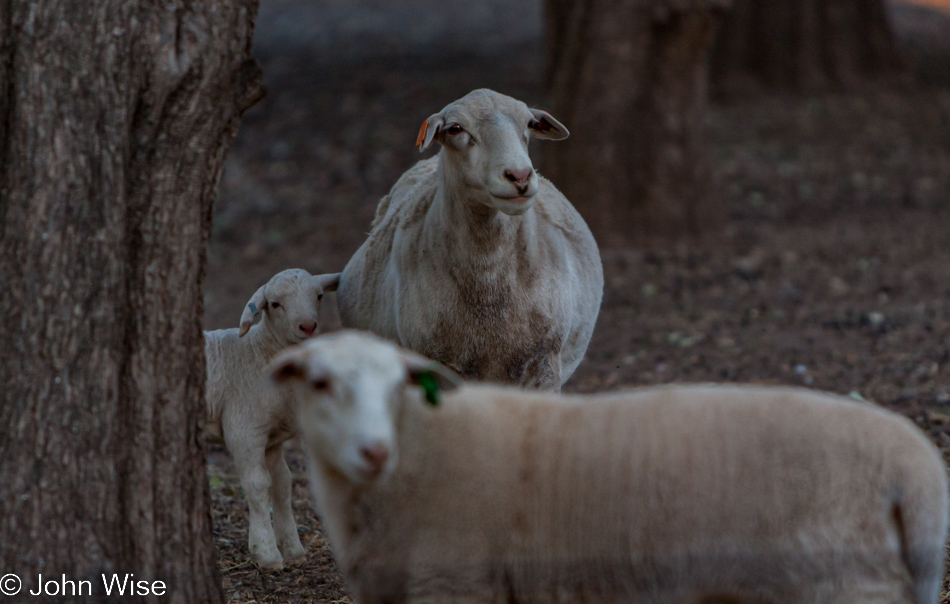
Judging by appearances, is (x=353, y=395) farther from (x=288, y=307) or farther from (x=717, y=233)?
(x=717, y=233)

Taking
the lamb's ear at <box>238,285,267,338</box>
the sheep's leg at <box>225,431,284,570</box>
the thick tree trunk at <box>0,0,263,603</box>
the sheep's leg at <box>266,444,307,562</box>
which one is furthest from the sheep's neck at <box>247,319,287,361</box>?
the thick tree trunk at <box>0,0,263,603</box>

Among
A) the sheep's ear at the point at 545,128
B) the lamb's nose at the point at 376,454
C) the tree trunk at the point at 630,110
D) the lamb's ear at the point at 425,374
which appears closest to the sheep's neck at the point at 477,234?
the sheep's ear at the point at 545,128

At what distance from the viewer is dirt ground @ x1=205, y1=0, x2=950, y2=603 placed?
7160mm

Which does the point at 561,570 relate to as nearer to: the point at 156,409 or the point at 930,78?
the point at 156,409

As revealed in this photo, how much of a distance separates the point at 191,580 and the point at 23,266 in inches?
45.6

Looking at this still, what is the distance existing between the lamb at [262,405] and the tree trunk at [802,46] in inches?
441

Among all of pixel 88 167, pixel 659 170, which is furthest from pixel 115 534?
pixel 659 170

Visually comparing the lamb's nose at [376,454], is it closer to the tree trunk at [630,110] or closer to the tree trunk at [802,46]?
the tree trunk at [630,110]

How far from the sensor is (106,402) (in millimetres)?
3463

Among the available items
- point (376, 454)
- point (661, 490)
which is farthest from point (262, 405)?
point (661, 490)

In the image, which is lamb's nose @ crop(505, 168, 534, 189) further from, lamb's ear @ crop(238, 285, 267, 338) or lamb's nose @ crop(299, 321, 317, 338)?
lamb's ear @ crop(238, 285, 267, 338)

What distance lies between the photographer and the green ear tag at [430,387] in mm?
3121

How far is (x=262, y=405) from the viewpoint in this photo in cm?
469

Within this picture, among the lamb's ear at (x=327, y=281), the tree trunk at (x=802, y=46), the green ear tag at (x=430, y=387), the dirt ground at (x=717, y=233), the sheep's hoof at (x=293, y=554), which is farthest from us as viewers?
the tree trunk at (x=802, y=46)
